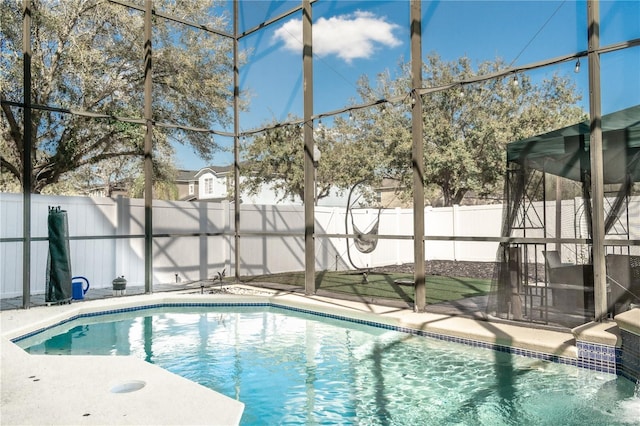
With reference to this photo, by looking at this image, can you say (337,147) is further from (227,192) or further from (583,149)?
(583,149)

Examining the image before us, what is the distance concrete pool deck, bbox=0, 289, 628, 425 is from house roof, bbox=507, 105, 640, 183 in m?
1.59

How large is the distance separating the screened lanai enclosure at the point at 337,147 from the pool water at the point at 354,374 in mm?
1059

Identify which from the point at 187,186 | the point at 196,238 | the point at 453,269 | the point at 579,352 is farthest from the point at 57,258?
the point at 187,186

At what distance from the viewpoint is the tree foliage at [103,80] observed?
914 cm

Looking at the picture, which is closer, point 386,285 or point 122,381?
point 122,381

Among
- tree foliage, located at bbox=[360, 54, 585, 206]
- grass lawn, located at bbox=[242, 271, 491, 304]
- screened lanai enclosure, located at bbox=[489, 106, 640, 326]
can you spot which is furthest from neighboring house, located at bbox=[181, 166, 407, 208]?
screened lanai enclosure, located at bbox=[489, 106, 640, 326]

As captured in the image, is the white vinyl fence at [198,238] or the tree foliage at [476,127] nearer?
the white vinyl fence at [198,238]

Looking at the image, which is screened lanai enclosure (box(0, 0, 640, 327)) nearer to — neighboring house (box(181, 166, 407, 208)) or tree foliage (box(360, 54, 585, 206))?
tree foliage (box(360, 54, 585, 206))

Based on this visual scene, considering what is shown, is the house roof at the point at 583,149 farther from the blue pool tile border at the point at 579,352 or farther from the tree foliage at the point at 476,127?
the tree foliage at the point at 476,127

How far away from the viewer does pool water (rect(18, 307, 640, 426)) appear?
3.34 meters

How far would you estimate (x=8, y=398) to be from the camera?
318 cm

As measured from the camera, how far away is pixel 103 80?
9719 millimetres

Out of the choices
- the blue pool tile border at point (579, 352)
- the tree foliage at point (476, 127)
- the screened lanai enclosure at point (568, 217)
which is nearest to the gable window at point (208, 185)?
the tree foliage at point (476, 127)

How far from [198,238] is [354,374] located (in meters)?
6.18
